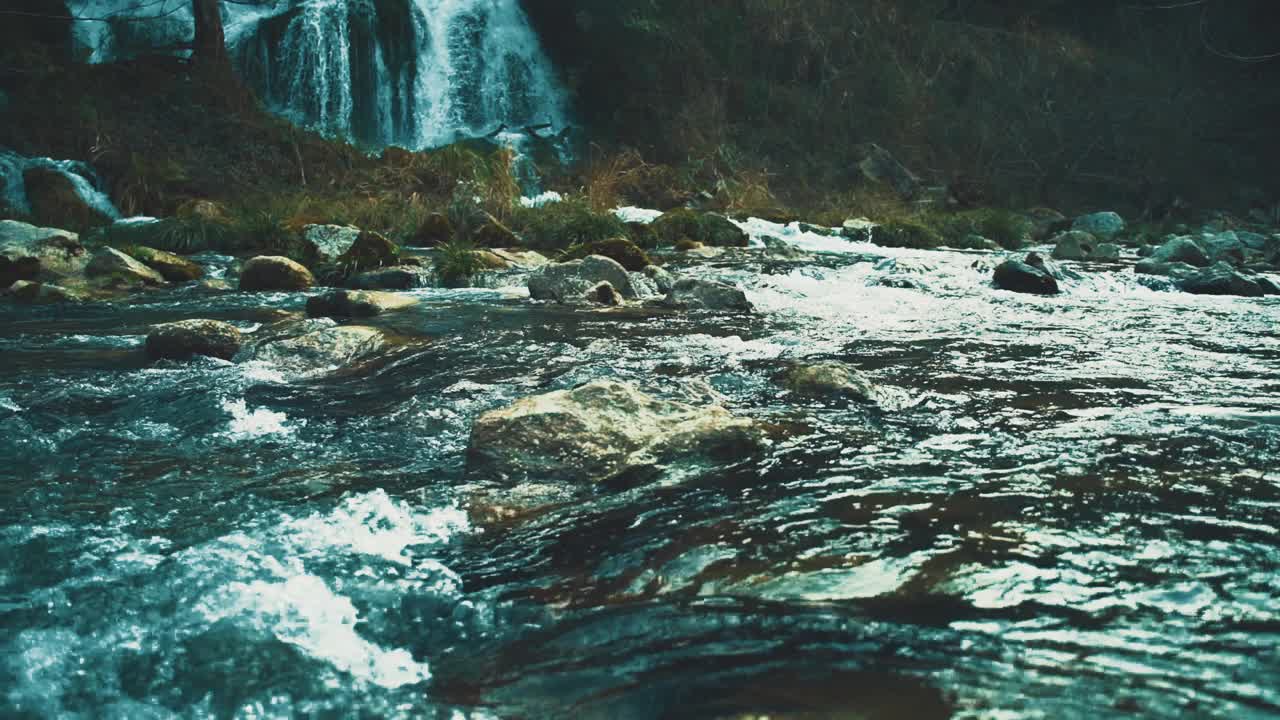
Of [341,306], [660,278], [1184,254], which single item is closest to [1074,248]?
[1184,254]

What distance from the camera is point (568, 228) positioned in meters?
11.0

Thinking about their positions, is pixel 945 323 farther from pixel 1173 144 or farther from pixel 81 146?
pixel 1173 144

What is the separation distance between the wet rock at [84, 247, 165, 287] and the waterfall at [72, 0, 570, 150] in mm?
9812

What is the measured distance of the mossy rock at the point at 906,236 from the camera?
13.5 m

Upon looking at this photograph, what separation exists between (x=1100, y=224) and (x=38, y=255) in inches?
684

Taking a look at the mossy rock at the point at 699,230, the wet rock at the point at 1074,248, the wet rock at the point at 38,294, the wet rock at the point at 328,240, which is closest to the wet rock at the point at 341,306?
the wet rock at the point at 38,294

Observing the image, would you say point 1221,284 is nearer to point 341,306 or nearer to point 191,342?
point 341,306

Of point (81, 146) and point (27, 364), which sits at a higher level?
point (81, 146)

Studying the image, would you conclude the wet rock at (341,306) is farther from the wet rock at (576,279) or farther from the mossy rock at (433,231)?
the mossy rock at (433,231)

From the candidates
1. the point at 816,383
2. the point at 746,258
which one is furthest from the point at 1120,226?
the point at 816,383

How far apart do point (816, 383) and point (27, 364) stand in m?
3.89

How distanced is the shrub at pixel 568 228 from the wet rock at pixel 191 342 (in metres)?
6.30

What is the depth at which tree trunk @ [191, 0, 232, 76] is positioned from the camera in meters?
16.6

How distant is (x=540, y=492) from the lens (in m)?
2.49
